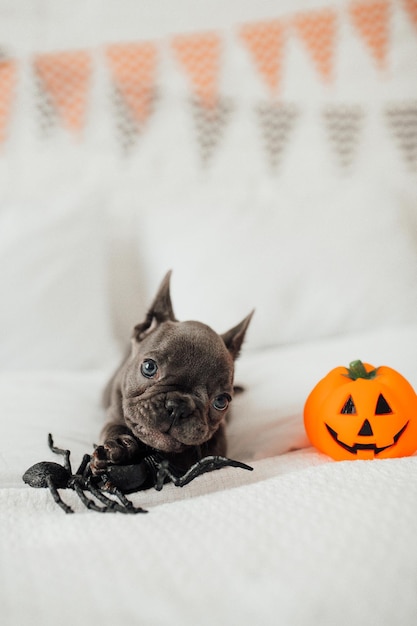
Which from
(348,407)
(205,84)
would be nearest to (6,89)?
(205,84)

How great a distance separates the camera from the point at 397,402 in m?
1.19

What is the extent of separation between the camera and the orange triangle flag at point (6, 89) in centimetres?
207

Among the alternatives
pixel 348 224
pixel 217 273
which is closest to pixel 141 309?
pixel 217 273

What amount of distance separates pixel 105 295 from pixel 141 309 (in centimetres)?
15

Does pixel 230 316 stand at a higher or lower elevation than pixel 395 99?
lower

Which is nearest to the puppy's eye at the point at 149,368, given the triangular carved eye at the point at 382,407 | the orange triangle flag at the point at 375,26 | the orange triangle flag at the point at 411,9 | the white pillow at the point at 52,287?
the triangular carved eye at the point at 382,407

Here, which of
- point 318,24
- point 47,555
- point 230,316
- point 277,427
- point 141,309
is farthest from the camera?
point 318,24

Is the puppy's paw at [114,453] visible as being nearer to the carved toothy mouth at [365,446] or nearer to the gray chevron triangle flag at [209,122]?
the carved toothy mouth at [365,446]

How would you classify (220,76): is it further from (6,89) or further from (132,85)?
(6,89)

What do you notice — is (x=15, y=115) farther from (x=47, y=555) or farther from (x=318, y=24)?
(x=47, y=555)

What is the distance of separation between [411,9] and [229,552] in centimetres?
216

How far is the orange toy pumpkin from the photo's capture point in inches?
46.3

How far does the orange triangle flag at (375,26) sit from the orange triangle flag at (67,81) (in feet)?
3.37

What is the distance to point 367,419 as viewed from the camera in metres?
1.17
